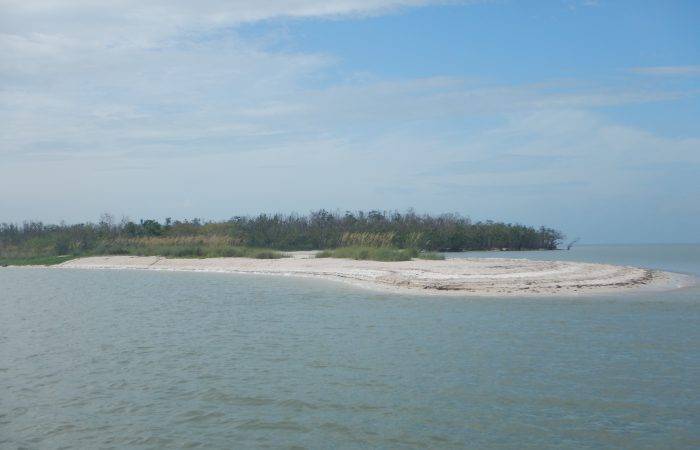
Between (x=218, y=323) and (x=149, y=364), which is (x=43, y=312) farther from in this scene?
(x=149, y=364)

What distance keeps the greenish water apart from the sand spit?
3.38 meters

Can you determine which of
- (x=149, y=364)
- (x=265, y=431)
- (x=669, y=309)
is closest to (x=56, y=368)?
(x=149, y=364)

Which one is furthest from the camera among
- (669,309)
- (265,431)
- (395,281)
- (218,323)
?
(395,281)

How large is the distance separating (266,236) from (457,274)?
85.4ft

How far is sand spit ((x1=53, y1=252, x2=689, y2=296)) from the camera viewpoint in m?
22.2

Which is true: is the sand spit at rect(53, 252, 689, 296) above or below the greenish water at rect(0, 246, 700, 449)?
above

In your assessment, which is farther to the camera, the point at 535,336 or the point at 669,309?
the point at 669,309

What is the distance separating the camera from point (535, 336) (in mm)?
13430

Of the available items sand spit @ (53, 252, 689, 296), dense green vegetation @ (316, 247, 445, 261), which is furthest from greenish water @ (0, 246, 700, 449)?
dense green vegetation @ (316, 247, 445, 261)

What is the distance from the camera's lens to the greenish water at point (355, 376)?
7.67 m

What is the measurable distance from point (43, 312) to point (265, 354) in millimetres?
9291

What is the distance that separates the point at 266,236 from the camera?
1959 inches

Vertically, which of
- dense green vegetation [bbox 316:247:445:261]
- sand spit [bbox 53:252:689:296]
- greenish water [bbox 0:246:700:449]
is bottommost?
greenish water [bbox 0:246:700:449]

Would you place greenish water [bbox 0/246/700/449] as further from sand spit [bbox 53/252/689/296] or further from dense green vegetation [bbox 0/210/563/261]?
dense green vegetation [bbox 0/210/563/261]
